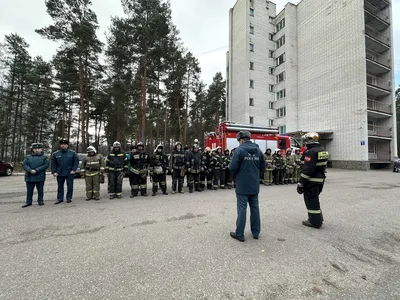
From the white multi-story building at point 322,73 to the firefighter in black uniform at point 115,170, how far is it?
21.6 meters

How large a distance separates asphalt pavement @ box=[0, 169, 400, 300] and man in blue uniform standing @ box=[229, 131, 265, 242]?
0.25 m

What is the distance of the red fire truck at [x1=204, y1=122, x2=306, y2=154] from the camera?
1205 centimetres

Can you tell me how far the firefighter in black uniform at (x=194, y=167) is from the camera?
7.71 meters

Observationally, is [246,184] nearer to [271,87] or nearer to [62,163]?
[62,163]

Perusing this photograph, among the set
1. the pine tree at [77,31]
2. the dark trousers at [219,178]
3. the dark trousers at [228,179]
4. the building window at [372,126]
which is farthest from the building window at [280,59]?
the dark trousers at [219,178]

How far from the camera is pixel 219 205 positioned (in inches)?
222

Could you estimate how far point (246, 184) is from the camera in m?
3.38

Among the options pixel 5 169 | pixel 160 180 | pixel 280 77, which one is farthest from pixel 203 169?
pixel 280 77

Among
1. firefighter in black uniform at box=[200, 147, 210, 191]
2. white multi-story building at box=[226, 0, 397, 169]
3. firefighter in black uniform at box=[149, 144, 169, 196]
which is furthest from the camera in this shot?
white multi-story building at box=[226, 0, 397, 169]

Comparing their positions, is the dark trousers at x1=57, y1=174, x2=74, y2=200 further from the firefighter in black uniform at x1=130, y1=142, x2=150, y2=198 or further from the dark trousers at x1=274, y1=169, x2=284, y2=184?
the dark trousers at x1=274, y1=169, x2=284, y2=184

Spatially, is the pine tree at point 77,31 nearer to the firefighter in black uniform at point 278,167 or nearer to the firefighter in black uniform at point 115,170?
the firefighter in black uniform at point 115,170

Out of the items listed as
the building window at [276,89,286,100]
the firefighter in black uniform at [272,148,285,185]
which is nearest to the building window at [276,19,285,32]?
the building window at [276,89,286,100]

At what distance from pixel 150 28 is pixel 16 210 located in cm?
1518

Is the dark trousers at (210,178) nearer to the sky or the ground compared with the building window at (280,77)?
nearer to the ground
